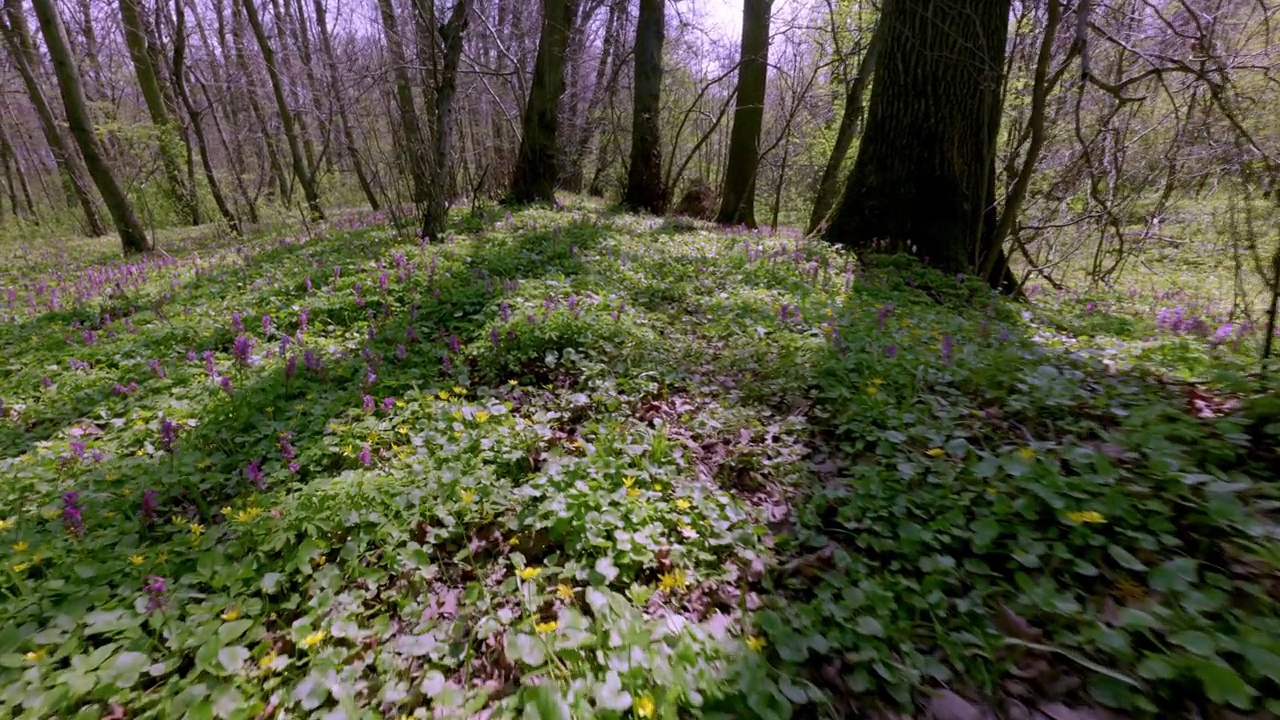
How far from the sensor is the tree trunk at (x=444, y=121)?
6785 mm

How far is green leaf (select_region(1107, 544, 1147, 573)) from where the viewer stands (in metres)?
1.86

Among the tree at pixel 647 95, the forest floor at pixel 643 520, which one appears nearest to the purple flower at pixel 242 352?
the forest floor at pixel 643 520

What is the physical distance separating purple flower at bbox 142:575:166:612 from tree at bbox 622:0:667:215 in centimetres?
1061

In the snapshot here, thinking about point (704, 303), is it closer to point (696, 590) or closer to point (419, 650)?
point (696, 590)

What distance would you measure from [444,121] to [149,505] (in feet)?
19.3

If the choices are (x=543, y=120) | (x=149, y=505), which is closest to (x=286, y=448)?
(x=149, y=505)

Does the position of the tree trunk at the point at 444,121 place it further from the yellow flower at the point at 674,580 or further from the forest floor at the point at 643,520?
the yellow flower at the point at 674,580

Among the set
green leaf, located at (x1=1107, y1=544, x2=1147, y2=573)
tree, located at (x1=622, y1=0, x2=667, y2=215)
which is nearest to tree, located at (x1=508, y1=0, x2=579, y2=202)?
tree, located at (x1=622, y1=0, x2=667, y2=215)

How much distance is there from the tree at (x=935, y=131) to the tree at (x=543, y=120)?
5.85 metres

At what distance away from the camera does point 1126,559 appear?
6.22 ft

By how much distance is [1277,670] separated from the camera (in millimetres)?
1443

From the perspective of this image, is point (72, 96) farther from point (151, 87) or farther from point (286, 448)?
point (286, 448)

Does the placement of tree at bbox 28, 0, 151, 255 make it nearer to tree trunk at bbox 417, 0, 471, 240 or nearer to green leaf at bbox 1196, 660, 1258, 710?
tree trunk at bbox 417, 0, 471, 240

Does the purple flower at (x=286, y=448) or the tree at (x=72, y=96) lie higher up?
the tree at (x=72, y=96)
